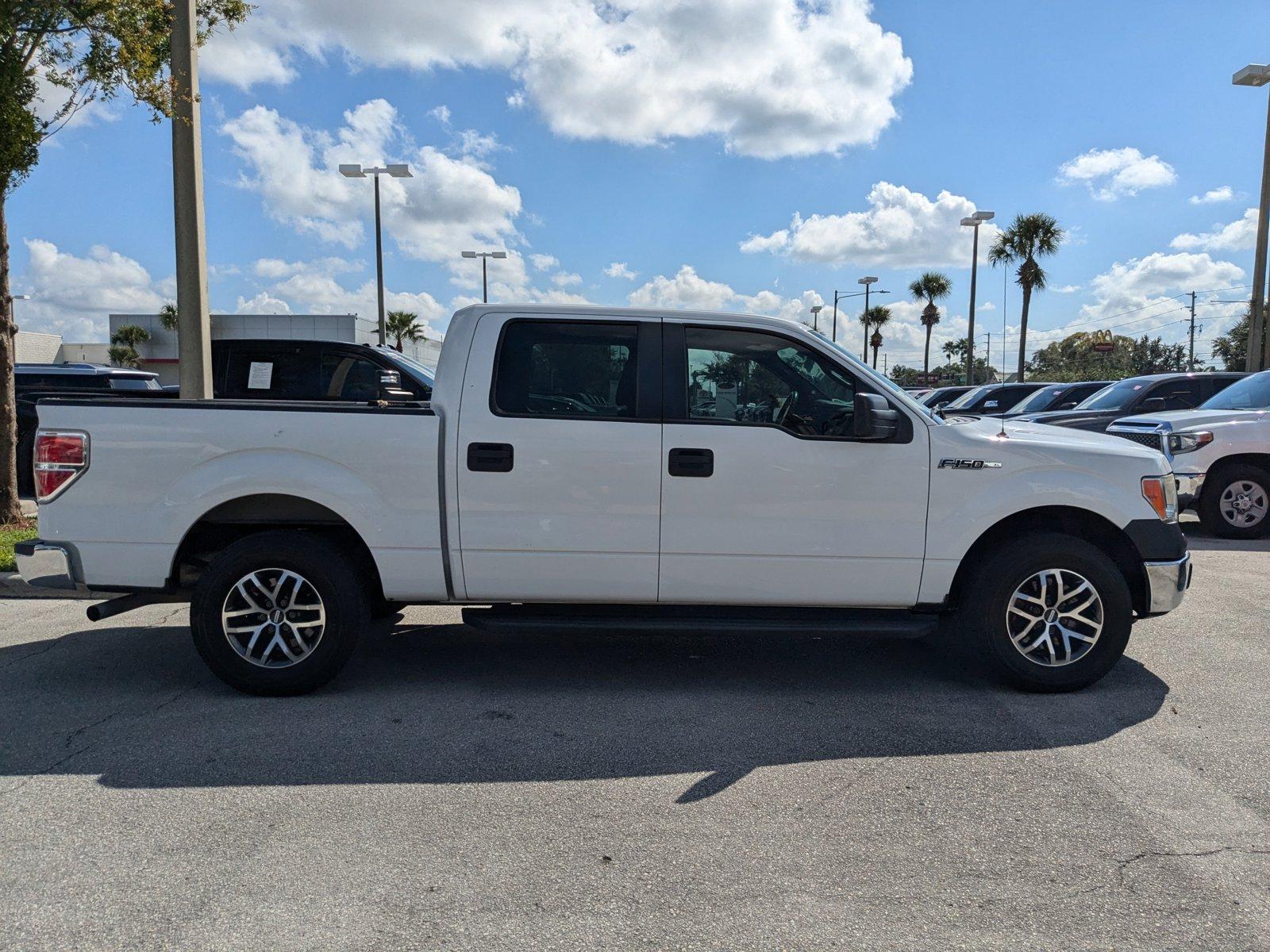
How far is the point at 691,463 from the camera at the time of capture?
466 cm

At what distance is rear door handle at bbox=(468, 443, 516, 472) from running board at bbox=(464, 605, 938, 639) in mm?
764

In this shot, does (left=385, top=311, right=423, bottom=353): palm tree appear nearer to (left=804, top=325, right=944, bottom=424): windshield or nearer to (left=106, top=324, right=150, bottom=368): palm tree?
(left=106, top=324, right=150, bottom=368): palm tree

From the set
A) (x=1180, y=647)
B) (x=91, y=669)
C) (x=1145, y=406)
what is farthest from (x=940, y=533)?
(x=1145, y=406)

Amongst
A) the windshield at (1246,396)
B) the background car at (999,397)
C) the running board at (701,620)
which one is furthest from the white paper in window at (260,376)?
the background car at (999,397)

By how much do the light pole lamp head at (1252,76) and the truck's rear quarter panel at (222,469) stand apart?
726 inches

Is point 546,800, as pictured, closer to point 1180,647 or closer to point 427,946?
point 427,946

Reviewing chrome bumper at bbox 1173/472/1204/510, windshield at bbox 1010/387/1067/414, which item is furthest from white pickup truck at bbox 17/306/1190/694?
windshield at bbox 1010/387/1067/414

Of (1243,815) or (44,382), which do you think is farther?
(44,382)

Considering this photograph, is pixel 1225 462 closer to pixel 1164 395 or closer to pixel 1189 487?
pixel 1189 487

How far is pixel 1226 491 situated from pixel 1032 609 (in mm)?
6499

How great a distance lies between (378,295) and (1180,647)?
65.1 ft

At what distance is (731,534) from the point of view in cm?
469

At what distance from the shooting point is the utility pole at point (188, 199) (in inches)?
317

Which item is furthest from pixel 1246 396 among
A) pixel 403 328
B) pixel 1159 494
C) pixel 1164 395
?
pixel 403 328
